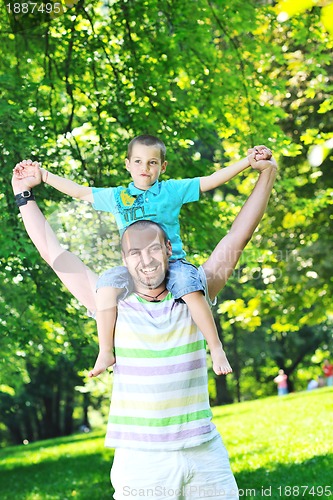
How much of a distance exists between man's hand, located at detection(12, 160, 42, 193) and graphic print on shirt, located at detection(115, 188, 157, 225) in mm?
347

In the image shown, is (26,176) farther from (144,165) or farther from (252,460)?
(252,460)

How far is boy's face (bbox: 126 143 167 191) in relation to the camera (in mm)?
2979

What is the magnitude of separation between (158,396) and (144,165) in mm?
902

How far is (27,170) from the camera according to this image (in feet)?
9.04

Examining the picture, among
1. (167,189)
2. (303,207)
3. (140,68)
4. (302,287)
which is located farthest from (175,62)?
(167,189)

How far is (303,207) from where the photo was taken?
38.9 ft

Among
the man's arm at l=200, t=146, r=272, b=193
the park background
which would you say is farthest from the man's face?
the park background

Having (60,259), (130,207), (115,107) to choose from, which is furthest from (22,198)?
(115,107)

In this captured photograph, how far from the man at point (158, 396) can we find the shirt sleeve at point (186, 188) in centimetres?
54

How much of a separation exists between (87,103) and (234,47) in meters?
1.78

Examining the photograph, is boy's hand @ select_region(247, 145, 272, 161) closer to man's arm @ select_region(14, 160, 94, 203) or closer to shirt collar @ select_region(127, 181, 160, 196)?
shirt collar @ select_region(127, 181, 160, 196)

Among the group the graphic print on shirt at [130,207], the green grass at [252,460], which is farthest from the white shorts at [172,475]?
the green grass at [252,460]

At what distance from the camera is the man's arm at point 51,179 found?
2.75 meters

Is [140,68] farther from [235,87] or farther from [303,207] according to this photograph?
[303,207]
